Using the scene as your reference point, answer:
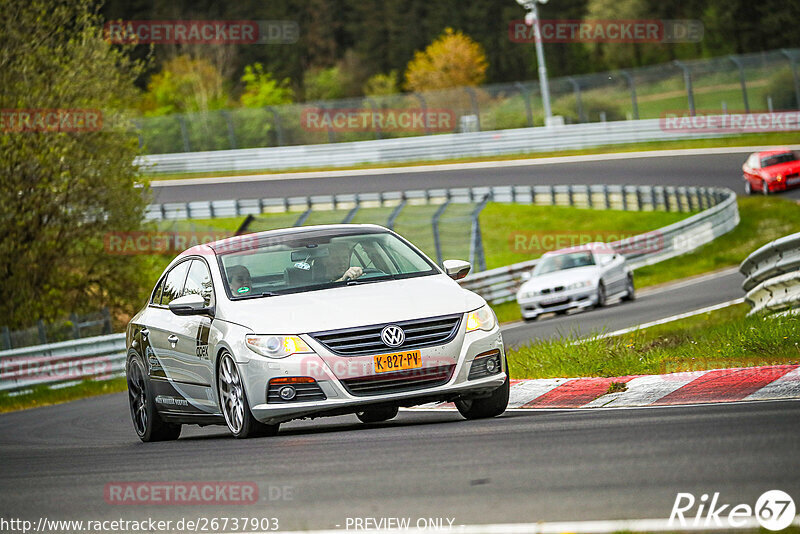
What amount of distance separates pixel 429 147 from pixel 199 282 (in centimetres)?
4540

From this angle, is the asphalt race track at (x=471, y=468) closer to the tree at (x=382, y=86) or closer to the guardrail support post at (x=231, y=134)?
the guardrail support post at (x=231, y=134)

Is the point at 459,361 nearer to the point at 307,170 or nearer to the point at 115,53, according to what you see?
the point at 115,53

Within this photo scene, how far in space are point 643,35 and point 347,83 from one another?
25.0 metres

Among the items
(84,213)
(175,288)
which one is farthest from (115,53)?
(175,288)

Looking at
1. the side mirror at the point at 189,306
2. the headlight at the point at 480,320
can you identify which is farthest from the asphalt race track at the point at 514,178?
the side mirror at the point at 189,306

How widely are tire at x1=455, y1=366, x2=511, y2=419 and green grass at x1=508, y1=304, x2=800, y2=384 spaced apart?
1497mm

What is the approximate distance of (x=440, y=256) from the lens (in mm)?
27750

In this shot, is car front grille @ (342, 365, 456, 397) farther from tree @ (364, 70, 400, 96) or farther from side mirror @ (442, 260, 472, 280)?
tree @ (364, 70, 400, 96)

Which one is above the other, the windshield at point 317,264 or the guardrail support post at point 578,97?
the windshield at point 317,264

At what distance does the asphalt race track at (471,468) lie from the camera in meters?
5.59

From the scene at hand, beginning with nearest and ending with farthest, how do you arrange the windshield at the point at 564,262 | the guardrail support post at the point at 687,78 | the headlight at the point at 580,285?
the headlight at the point at 580,285 < the windshield at the point at 564,262 < the guardrail support post at the point at 687,78

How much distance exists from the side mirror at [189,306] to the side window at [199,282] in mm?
153

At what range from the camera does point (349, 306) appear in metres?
8.87

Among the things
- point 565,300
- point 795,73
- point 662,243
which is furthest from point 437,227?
point 795,73
